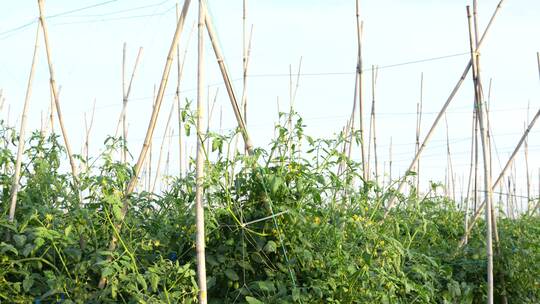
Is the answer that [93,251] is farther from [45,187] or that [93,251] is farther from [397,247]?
[397,247]

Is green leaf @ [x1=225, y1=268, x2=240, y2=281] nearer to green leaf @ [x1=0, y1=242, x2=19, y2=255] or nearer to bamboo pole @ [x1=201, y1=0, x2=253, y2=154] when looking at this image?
bamboo pole @ [x1=201, y1=0, x2=253, y2=154]

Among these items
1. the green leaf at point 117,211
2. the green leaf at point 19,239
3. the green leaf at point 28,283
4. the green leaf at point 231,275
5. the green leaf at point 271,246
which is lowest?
the green leaf at point 28,283

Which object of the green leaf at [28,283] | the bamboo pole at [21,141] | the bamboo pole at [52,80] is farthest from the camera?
the bamboo pole at [52,80]

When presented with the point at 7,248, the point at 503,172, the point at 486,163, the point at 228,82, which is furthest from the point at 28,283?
the point at 503,172

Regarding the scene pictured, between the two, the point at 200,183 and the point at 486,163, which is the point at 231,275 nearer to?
the point at 200,183

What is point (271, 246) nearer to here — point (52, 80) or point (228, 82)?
point (228, 82)

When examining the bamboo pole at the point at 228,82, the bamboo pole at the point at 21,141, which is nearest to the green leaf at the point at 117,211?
the bamboo pole at the point at 228,82

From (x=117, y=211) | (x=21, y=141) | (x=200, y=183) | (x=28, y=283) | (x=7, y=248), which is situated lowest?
(x=28, y=283)

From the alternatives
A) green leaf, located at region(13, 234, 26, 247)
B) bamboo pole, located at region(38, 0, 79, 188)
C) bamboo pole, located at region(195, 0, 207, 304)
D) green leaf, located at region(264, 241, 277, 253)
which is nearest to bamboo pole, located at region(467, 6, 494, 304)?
green leaf, located at region(264, 241, 277, 253)

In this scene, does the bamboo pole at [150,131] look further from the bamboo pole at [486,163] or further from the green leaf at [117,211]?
the bamboo pole at [486,163]

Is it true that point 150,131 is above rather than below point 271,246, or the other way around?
above

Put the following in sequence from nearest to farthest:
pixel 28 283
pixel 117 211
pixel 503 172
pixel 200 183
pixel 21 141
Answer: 1. pixel 200 183
2. pixel 117 211
3. pixel 28 283
4. pixel 21 141
5. pixel 503 172

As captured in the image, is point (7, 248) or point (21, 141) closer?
point (7, 248)

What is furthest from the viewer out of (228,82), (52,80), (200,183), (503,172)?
(503,172)
